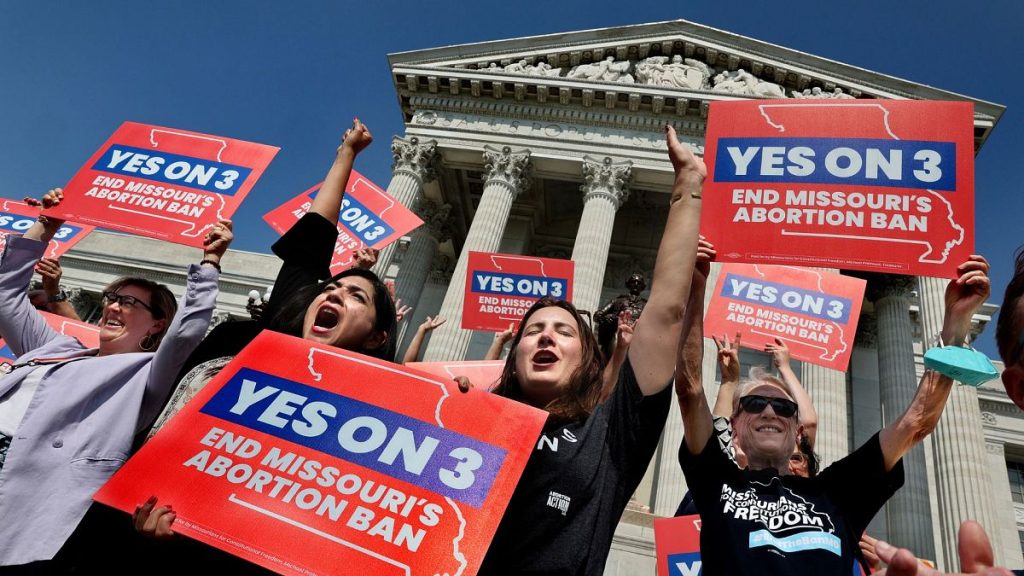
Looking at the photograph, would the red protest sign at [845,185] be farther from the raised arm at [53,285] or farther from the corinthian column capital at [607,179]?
the corinthian column capital at [607,179]

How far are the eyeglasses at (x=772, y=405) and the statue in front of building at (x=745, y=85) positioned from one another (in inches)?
788

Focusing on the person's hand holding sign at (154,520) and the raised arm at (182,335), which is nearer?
the person's hand holding sign at (154,520)

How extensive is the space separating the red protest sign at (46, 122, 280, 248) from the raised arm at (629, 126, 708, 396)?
189 inches

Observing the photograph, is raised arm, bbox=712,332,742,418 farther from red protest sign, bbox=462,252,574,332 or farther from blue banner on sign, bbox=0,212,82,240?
blue banner on sign, bbox=0,212,82,240

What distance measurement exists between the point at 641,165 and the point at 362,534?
66.4 feet

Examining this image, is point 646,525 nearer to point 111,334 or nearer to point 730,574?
point 730,574

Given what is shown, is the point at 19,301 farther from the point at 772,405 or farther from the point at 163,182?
the point at 772,405

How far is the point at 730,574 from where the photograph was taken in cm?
276

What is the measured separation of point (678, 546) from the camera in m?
4.62

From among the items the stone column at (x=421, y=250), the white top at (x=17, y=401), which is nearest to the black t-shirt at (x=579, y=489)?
the white top at (x=17, y=401)

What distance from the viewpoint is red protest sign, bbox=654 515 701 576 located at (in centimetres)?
453

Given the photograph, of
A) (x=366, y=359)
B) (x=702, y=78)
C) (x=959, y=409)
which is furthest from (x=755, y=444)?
(x=702, y=78)

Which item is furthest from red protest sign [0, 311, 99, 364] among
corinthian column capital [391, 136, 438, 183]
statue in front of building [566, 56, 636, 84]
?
statue in front of building [566, 56, 636, 84]

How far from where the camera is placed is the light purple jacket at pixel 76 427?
2.51 meters
